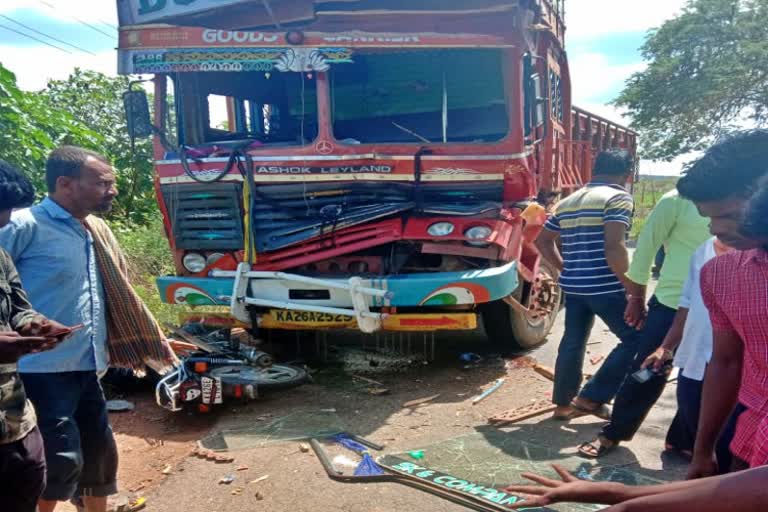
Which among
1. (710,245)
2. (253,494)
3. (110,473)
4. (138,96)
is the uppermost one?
(138,96)

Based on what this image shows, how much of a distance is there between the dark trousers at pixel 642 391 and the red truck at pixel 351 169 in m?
1.19

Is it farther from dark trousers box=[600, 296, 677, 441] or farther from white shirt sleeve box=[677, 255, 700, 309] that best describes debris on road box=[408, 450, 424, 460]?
white shirt sleeve box=[677, 255, 700, 309]

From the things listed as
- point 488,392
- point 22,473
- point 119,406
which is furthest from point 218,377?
point 22,473

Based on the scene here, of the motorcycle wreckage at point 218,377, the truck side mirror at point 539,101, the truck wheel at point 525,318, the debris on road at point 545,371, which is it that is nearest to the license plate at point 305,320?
the motorcycle wreckage at point 218,377

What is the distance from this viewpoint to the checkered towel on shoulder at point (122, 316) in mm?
2840

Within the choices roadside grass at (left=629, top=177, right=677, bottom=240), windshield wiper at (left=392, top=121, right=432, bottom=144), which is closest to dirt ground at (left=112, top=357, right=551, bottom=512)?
windshield wiper at (left=392, top=121, right=432, bottom=144)

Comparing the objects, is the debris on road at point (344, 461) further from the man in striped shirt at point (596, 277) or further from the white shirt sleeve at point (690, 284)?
the white shirt sleeve at point (690, 284)

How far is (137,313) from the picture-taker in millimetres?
2918

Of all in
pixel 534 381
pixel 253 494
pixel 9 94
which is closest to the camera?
pixel 253 494

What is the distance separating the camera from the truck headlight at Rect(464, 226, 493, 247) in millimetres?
4496

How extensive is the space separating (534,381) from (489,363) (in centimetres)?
57

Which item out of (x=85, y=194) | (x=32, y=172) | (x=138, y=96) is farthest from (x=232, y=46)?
(x=32, y=172)

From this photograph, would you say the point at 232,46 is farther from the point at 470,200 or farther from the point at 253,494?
the point at 253,494

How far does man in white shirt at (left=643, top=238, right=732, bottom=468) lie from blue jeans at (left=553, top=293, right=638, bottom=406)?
73cm
